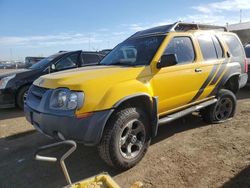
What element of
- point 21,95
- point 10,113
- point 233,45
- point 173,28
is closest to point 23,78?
point 21,95

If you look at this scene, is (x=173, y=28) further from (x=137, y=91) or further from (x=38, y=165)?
(x=38, y=165)

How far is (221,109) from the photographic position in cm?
608

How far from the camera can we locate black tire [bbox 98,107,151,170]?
143 inches

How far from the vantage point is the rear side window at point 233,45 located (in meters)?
6.04

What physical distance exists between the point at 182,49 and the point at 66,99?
244 centimetres

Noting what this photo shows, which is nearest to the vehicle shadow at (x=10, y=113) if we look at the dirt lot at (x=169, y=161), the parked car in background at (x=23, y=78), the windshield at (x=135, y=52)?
the parked car in background at (x=23, y=78)

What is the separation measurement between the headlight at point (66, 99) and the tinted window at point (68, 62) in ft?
16.0

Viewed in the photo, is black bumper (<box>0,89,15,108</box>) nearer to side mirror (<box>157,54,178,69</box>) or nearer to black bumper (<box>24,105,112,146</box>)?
black bumper (<box>24,105,112,146</box>)

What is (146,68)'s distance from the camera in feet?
13.8

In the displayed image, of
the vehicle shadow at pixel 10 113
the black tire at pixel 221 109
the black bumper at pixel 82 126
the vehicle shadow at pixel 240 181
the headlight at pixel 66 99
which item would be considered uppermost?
the headlight at pixel 66 99

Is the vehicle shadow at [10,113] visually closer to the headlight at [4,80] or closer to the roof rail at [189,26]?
the headlight at [4,80]

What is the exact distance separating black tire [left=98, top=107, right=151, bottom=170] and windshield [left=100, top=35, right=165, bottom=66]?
97 centimetres

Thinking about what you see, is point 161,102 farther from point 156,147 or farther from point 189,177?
point 189,177

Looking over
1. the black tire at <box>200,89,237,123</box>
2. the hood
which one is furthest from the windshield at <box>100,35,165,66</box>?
the black tire at <box>200,89,237,123</box>
